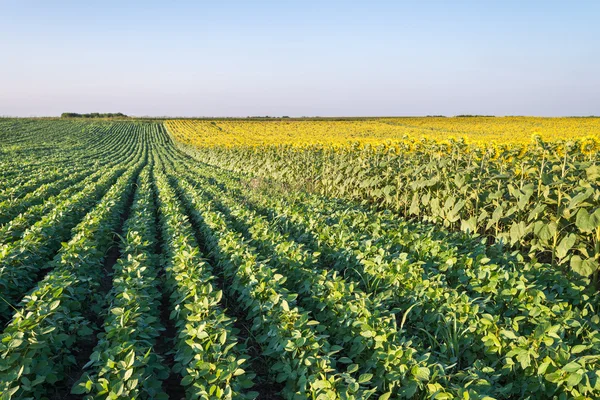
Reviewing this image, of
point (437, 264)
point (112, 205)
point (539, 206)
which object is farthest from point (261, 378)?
point (112, 205)

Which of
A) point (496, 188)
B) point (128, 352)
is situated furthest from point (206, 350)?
point (496, 188)

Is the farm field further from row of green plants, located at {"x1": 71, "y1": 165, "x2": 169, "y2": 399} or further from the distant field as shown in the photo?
the distant field

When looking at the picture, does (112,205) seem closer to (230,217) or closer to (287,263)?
(230,217)

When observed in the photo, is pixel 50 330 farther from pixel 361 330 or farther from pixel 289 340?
pixel 361 330

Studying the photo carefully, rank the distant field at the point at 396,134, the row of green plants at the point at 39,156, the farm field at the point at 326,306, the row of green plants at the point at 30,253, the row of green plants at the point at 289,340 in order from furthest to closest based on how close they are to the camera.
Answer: the distant field at the point at 396,134, the row of green plants at the point at 39,156, the row of green plants at the point at 30,253, the farm field at the point at 326,306, the row of green plants at the point at 289,340

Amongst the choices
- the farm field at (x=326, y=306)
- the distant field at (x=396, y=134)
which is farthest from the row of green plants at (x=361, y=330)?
the distant field at (x=396, y=134)

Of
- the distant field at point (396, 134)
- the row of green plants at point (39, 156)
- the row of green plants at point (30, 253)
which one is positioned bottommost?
the row of green plants at point (30, 253)

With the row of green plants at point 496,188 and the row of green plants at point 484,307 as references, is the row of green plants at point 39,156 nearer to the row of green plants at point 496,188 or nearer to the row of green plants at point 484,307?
the row of green plants at point 496,188

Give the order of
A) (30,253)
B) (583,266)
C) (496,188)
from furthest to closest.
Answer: (496,188)
(30,253)
(583,266)

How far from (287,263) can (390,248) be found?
157cm

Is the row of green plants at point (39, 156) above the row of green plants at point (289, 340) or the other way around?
above

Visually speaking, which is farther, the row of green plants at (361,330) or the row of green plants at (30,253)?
the row of green plants at (30,253)

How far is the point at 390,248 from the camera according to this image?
17.9 feet

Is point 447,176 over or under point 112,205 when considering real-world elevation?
over
